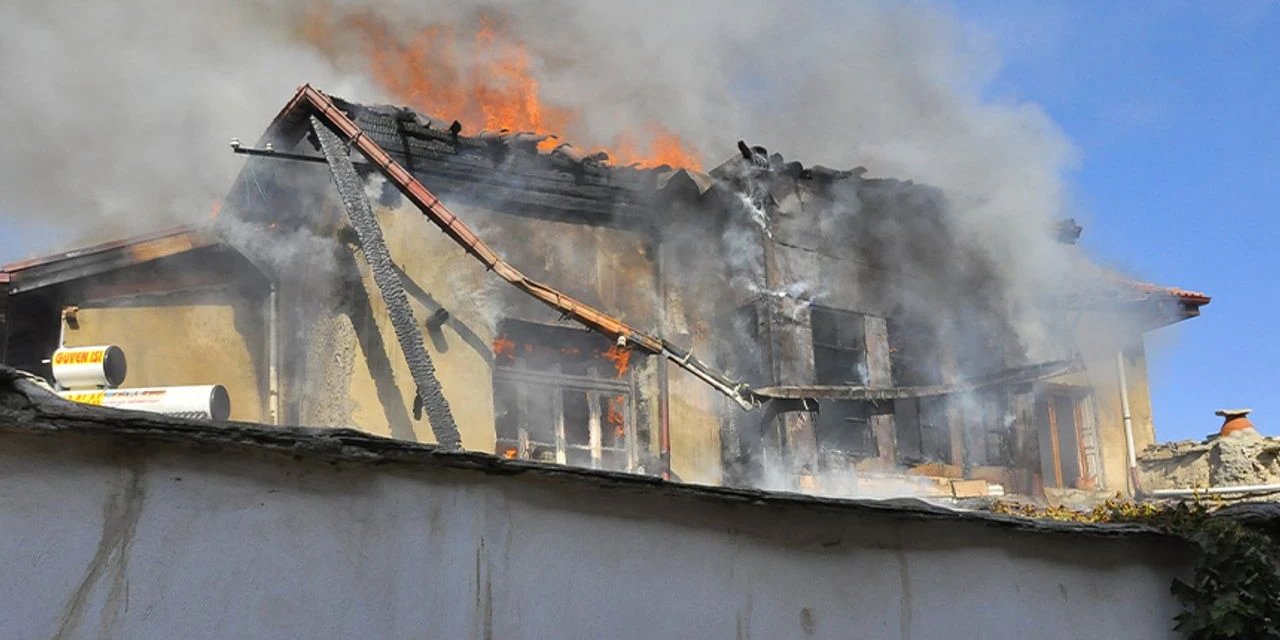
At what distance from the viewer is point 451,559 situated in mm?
4398

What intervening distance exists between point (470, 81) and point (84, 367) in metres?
6.34

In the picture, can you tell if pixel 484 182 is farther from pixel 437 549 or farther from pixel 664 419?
pixel 437 549

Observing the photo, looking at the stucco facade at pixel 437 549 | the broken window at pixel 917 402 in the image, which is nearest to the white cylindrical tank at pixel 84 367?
the stucco facade at pixel 437 549

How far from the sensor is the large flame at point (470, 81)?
1323 centimetres

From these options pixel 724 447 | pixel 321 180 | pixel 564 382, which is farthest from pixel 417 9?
pixel 724 447

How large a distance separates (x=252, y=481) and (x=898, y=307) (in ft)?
35.0

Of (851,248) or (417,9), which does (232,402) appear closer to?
(417,9)

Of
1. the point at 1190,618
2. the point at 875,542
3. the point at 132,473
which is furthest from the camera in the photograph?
the point at 1190,618

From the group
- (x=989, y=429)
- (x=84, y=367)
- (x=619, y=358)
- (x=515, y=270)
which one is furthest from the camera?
(x=989, y=429)

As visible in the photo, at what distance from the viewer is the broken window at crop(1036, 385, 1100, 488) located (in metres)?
15.5

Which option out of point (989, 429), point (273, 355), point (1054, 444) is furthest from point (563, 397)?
point (1054, 444)

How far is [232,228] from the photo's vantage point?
10.4 meters

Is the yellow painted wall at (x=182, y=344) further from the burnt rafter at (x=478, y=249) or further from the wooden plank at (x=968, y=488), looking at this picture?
the wooden plank at (x=968, y=488)

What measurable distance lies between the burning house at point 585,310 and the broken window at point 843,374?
0.03 m
